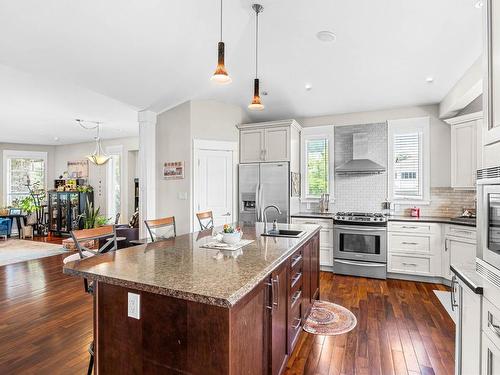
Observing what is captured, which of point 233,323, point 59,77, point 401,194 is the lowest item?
point 233,323

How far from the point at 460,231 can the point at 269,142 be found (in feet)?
10.1

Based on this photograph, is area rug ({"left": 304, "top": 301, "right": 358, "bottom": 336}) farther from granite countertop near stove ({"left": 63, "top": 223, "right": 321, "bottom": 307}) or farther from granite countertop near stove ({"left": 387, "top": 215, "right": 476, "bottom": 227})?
granite countertop near stove ({"left": 387, "top": 215, "right": 476, "bottom": 227})

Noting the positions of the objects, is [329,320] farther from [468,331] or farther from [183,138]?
[183,138]

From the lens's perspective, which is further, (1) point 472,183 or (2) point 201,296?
(1) point 472,183

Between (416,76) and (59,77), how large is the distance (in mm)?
4690

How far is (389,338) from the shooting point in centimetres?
264

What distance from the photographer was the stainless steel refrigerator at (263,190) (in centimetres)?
480

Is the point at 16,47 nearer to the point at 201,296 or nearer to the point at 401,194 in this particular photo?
the point at 201,296

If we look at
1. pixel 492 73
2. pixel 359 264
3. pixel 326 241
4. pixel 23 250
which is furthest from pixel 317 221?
pixel 23 250

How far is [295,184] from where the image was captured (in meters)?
5.14

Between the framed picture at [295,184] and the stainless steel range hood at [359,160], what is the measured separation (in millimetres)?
722

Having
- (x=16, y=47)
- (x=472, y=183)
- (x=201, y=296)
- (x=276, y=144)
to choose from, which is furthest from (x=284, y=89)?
(x=201, y=296)

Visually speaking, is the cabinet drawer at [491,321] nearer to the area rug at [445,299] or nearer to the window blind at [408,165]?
the area rug at [445,299]

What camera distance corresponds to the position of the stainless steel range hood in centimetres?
475
